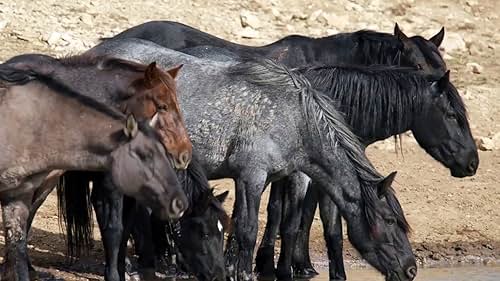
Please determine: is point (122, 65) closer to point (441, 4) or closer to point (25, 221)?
point (25, 221)

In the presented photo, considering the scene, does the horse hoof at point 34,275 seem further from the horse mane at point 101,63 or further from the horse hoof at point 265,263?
the horse mane at point 101,63

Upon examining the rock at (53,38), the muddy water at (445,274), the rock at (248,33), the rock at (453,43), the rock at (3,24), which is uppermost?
the rock at (3,24)

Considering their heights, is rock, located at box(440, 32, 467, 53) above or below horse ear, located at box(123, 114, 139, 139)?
below

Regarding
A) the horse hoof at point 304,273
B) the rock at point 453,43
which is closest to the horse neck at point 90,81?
the horse hoof at point 304,273

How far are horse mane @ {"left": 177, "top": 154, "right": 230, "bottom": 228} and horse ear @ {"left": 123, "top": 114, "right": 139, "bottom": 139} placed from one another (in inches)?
59.2

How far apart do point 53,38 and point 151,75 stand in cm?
823

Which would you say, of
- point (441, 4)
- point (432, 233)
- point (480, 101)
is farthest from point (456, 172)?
point (441, 4)

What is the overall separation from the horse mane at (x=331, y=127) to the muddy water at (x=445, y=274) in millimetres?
1457

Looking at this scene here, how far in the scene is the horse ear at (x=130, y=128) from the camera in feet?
25.9

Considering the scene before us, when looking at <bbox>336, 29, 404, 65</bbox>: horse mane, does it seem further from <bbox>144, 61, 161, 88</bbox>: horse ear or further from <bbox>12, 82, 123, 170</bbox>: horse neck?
→ <bbox>12, 82, 123, 170</bbox>: horse neck

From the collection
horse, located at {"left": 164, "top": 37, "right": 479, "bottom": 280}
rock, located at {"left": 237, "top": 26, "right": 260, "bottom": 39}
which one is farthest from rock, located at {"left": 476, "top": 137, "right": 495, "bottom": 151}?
horse, located at {"left": 164, "top": 37, "right": 479, "bottom": 280}

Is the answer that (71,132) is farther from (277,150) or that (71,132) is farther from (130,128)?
(277,150)

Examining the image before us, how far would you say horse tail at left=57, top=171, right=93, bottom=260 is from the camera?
10.3 metres

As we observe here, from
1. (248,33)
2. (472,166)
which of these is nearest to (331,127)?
(472,166)
